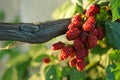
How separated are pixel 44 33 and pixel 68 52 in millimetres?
99

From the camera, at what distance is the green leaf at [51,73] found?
1.55m

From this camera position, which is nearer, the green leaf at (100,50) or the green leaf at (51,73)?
the green leaf at (51,73)

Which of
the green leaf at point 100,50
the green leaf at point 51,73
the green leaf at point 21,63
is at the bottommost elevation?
the green leaf at point 21,63

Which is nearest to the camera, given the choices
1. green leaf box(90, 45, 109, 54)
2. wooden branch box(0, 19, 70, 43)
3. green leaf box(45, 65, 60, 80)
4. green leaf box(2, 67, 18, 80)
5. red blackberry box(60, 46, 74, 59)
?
wooden branch box(0, 19, 70, 43)

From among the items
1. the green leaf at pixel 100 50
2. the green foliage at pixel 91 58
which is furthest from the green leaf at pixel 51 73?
the green leaf at pixel 100 50

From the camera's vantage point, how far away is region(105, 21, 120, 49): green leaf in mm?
1268

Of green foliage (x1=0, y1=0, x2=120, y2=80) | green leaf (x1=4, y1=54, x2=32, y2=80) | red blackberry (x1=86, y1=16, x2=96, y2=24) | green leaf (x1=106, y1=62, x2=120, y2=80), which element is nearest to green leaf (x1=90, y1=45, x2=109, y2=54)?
green foliage (x1=0, y1=0, x2=120, y2=80)

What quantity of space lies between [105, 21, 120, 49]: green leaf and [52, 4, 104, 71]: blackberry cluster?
2 centimetres

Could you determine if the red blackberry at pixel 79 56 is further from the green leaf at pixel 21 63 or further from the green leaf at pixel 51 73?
the green leaf at pixel 21 63

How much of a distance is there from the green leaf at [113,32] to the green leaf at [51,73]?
14.1 inches

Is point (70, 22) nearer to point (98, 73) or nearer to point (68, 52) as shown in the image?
point (68, 52)

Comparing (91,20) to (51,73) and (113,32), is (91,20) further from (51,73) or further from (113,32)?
(51,73)

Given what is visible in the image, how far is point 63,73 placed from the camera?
160 centimetres

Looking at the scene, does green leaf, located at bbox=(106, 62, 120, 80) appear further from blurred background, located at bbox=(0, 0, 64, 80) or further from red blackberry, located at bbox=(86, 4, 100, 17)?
blurred background, located at bbox=(0, 0, 64, 80)
